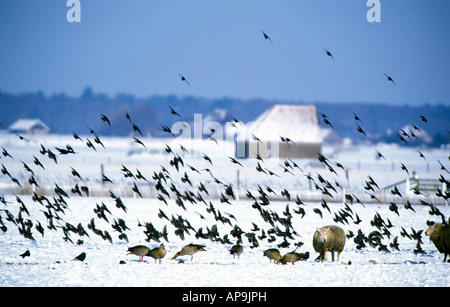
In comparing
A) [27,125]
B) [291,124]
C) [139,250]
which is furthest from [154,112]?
[139,250]

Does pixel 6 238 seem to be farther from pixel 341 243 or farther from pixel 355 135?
pixel 355 135

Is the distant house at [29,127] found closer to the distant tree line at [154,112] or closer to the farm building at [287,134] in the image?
the distant tree line at [154,112]

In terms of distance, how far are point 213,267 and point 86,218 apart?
8.10 meters

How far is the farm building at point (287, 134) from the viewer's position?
168ft

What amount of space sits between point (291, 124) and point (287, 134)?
1.68 metres

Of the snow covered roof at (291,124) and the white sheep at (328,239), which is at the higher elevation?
the snow covered roof at (291,124)

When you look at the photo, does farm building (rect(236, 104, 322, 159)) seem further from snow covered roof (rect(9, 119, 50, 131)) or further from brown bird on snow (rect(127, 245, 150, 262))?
snow covered roof (rect(9, 119, 50, 131))

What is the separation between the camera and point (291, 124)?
177 feet

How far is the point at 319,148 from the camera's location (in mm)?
52750

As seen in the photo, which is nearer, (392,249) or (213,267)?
(213,267)

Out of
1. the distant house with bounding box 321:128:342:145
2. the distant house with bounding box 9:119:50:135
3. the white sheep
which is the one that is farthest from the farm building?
the distant house with bounding box 9:119:50:135

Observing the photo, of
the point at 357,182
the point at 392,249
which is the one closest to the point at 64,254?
the point at 392,249

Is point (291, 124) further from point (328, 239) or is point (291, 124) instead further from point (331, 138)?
point (331, 138)

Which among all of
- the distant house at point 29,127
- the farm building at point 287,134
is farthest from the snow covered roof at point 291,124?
the distant house at point 29,127
